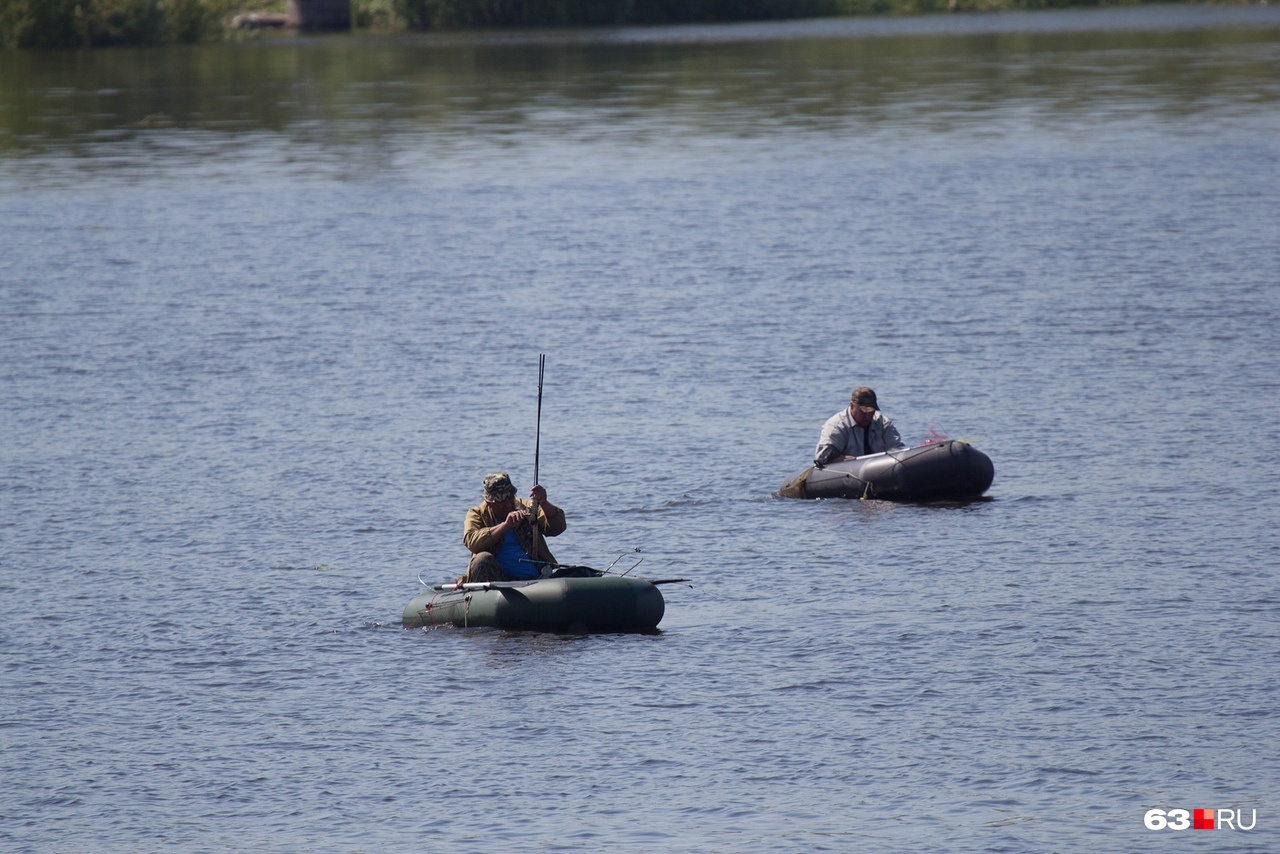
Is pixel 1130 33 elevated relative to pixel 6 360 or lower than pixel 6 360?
elevated

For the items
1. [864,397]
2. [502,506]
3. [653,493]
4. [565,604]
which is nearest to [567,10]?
[653,493]

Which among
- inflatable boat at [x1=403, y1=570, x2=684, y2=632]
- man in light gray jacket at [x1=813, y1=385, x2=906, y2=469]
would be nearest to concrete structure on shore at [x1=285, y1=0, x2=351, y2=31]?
man in light gray jacket at [x1=813, y1=385, x2=906, y2=469]

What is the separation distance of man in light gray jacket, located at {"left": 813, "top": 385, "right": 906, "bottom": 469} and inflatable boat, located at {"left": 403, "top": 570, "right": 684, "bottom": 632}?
216 inches

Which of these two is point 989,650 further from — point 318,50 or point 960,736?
point 318,50

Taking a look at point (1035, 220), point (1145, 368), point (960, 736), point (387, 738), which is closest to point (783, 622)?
point (960, 736)

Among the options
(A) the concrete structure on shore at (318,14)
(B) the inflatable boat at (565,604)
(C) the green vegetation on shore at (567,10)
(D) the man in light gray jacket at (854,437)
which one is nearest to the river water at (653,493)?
(B) the inflatable boat at (565,604)

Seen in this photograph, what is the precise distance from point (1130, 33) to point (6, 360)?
73.1 metres

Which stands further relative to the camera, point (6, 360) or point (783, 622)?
point (6, 360)

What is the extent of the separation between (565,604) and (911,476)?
6.17m

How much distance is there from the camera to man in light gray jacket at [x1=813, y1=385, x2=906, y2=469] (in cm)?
2212

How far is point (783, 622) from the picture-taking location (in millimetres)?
17500

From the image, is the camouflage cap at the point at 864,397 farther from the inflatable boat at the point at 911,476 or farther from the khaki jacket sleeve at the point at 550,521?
the khaki jacket sleeve at the point at 550,521

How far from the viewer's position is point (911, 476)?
21.4m

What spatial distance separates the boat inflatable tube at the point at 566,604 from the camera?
54.8 feet
